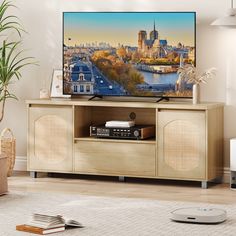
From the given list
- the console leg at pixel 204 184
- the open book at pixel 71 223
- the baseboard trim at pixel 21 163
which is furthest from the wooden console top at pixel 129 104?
the open book at pixel 71 223

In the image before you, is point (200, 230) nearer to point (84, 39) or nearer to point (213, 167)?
point (213, 167)

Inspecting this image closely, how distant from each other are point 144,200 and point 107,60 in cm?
179

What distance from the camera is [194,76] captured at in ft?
25.1

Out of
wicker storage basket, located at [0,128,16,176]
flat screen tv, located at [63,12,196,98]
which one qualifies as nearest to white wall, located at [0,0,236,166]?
flat screen tv, located at [63,12,196,98]

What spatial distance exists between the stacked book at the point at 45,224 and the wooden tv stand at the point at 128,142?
2.09 m

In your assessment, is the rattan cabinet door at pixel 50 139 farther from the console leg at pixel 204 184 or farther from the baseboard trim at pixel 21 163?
the console leg at pixel 204 184

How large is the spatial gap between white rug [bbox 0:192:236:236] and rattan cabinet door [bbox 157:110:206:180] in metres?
0.85

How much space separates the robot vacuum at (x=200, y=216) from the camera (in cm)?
575

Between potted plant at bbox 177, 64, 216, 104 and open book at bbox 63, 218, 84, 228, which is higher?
potted plant at bbox 177, 64, 216, 104

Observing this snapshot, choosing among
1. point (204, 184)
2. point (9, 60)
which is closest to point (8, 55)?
point (9, 60)

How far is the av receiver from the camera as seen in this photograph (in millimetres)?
7668

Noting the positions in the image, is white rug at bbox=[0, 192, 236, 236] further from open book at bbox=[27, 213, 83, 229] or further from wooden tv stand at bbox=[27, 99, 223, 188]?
wooden tv stand at bbox=[27, 99, 223, 188]

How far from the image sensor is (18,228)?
18.5 feet

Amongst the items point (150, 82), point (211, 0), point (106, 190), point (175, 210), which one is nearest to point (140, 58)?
point (150, 82)
